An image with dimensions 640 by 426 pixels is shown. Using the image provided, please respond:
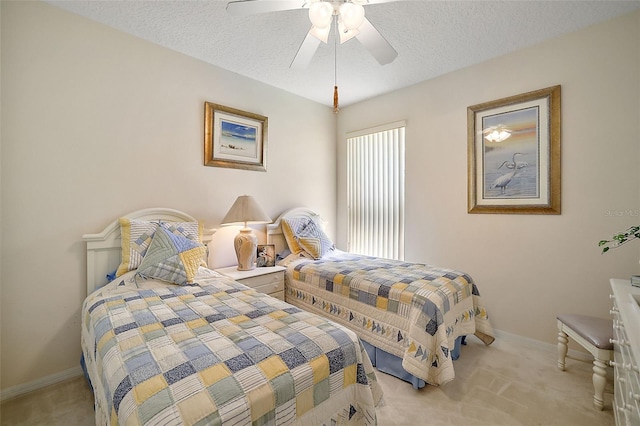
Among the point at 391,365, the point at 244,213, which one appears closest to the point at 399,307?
the point at 391,365

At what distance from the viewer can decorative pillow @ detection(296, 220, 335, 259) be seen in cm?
313

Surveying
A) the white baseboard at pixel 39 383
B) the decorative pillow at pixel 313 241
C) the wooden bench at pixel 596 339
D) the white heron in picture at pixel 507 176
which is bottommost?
the white baseboard at pixel 39 383

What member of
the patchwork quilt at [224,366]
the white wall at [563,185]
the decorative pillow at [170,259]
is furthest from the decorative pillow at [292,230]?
the patchwork quilt at [224,366]

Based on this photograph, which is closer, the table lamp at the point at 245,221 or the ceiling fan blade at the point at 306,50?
the ceiling fan blade at the point at 306,50

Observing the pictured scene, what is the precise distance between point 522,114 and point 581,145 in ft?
1.79

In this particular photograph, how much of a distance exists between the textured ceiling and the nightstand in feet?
6.93

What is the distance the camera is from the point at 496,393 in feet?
6.23

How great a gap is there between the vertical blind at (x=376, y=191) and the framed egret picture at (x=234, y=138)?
137cm

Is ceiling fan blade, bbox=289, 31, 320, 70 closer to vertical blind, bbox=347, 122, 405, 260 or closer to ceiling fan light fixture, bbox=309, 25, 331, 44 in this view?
ceiling fan light fixture, bbox=309, 25, 331, 44

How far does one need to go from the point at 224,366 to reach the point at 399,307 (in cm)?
137

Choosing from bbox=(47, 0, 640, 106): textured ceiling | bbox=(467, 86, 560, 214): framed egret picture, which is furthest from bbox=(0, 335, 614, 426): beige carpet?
bbox=(47, 0, 640, 106): textured ceiling

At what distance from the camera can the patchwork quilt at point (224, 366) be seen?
0.89m

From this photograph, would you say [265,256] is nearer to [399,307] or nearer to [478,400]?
Result: [399,307]

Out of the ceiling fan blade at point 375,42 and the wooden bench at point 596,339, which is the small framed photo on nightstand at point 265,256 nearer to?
the ceiling fan blade at point 375,42
